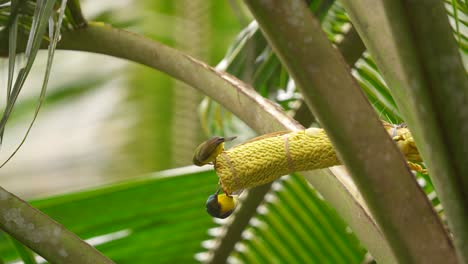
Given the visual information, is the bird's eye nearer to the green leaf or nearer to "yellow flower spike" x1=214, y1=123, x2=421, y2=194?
"yellow flower spike" x1=214, y1=123, x2=421, y2=194

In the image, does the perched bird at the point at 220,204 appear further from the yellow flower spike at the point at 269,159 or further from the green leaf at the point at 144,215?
the green leaf at the point at 144,215

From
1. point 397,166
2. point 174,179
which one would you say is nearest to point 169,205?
point 174,179

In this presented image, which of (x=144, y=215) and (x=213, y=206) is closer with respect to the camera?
(x=213, y=206)

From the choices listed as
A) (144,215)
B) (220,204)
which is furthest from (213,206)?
(144,215)

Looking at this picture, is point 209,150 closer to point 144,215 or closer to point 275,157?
point 275,157

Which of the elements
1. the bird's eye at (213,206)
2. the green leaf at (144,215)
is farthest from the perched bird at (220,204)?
the green leaf at (144,215)

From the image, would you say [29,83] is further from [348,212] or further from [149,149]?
[348,212]

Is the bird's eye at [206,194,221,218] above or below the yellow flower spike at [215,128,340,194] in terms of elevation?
below

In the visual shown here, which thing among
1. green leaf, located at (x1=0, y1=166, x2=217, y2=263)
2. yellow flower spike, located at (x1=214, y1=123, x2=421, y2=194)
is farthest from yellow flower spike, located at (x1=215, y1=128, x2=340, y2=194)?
green leaf, located at (x1=0, y1=166, x2=217, y2=263)
